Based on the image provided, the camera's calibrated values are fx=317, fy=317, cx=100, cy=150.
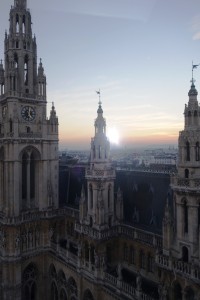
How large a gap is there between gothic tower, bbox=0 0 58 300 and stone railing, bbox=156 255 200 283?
30.3m

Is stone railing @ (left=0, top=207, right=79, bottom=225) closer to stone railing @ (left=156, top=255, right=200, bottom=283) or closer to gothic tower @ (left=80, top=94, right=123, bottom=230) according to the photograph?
gothic tower @ (left=80, top=94, right=123, bottom=230)

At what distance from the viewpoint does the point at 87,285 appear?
152 feet

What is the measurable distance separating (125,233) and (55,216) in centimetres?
1904

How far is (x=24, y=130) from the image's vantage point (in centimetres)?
5897

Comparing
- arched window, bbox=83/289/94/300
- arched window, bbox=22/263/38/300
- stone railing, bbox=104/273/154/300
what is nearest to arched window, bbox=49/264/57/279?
arched window, bbox=22/263/38/300

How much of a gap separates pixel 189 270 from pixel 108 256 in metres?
18.6

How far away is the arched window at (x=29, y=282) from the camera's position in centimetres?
5834

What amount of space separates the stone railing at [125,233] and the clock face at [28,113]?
22.5 m

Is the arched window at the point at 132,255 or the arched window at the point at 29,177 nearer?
the arched window at the point at 132,255

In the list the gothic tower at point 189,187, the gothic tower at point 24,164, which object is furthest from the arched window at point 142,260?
the gothic tower at point 24,164

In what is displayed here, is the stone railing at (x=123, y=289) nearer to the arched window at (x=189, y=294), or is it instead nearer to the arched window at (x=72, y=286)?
the arched window at (x=189, y=294)

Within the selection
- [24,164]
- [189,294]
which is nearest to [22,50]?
[24,164]

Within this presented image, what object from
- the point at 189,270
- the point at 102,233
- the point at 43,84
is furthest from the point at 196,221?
the point at 43,84

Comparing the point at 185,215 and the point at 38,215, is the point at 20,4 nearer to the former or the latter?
the point at 38,215
